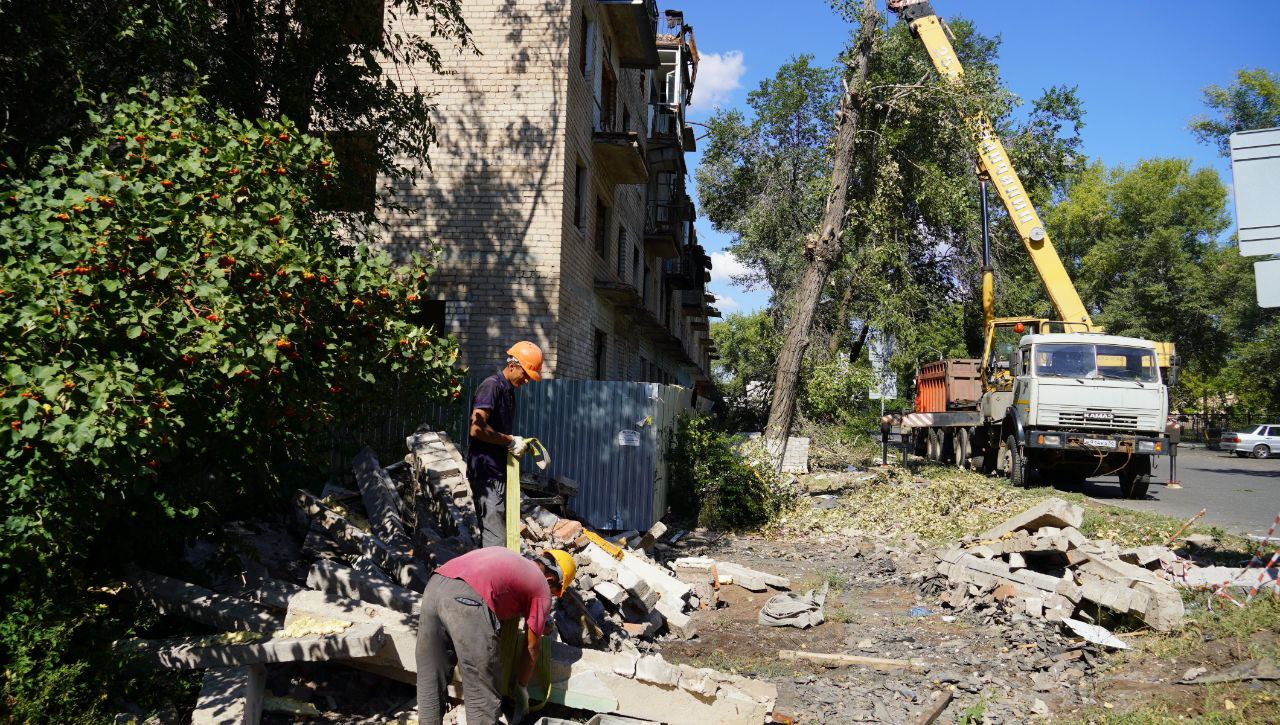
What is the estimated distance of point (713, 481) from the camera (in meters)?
11.4

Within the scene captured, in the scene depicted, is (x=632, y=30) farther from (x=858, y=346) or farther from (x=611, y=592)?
(x=858, y=346)

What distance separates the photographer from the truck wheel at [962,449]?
1819 centimetres

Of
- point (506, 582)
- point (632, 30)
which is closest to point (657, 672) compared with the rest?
point (506, 582)

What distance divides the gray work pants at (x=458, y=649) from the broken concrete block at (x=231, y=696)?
35.3 inches

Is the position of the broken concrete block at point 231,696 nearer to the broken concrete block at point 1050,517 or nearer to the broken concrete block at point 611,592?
the broken concrete block at point 611,592

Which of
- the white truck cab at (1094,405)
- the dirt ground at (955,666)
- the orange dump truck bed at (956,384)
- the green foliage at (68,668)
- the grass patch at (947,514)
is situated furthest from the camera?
the orange dump truck bed at (956,384)

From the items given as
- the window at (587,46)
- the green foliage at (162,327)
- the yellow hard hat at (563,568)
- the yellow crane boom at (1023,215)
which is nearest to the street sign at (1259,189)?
the yellow hard hat at (563,568)

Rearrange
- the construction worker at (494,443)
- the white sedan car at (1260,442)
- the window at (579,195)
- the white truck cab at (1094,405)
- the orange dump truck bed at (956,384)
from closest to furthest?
the construction worker at (494,443)
the window at (579,195)
the white truck cab at (1094,405)
the orange dump truck bed at (956,384)
the white sedan car at (1260,442)

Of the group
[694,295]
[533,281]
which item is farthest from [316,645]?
[694,295]

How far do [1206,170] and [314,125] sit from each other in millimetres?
47380

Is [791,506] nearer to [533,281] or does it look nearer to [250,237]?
[533,281]

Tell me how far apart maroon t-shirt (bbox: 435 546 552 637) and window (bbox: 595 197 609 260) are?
37.6ft

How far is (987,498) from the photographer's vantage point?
1221cm

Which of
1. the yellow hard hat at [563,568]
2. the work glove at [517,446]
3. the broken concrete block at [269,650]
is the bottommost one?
the broken concrete block at [269,650]
